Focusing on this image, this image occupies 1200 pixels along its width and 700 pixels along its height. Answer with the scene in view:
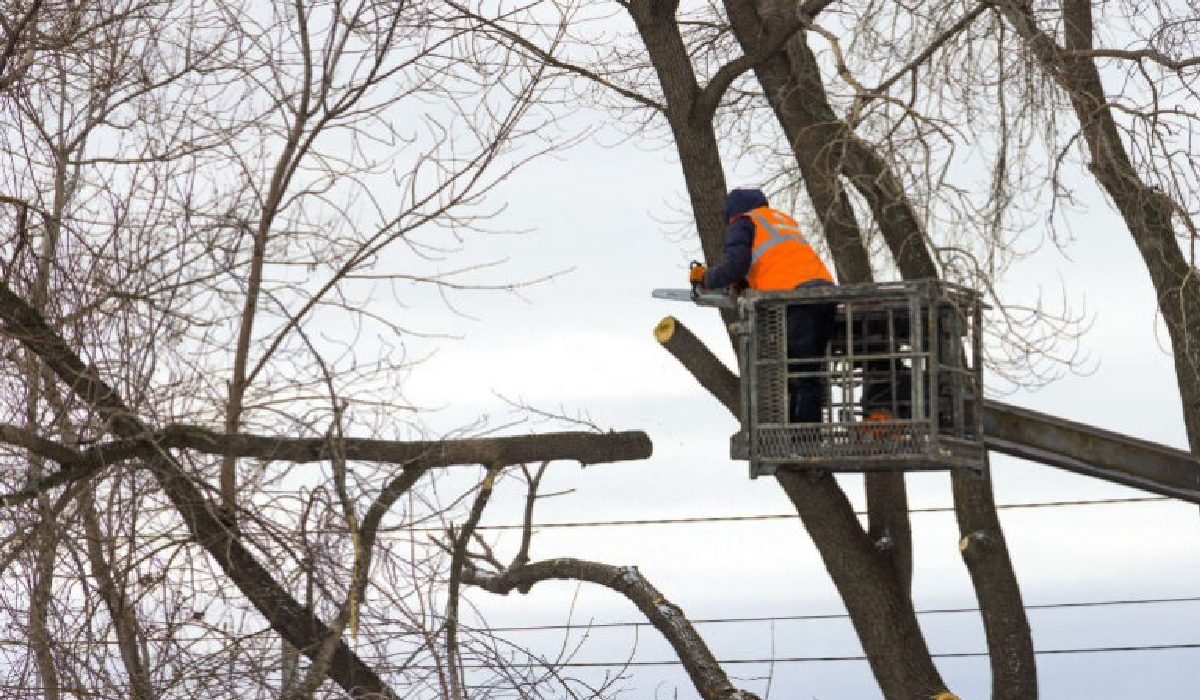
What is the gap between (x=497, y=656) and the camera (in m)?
7.96

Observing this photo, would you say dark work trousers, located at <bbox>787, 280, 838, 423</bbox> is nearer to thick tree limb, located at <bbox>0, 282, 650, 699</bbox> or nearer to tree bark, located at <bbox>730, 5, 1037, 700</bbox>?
thick tree limb, located at <bbox>0, 282, 650, 699</bbox>

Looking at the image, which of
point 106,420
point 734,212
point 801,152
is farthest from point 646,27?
point 106,420

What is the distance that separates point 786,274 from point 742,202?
0.60 metres

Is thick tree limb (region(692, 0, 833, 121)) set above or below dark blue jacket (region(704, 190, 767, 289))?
above

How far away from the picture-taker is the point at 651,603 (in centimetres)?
1012

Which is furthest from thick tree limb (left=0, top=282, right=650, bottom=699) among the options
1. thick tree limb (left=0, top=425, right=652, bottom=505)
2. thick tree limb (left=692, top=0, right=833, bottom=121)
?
thick tree limb (left=692, top=0, right=833, bottom=121)

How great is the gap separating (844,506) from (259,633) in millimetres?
3685

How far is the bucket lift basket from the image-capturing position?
25.6 ft

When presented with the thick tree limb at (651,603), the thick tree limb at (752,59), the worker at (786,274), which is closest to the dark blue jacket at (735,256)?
the worker at (786,274)

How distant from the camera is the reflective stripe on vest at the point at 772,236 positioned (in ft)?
27.9

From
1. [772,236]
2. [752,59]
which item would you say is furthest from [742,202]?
[752,59]

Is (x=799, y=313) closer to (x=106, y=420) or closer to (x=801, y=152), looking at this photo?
(x=801, y=152)

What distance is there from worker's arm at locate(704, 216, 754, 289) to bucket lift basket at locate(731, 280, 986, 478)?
30cm

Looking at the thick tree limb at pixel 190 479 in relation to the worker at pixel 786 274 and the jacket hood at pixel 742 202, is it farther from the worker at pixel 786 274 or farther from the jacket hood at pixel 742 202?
the jacket hood at pixel 742 202
